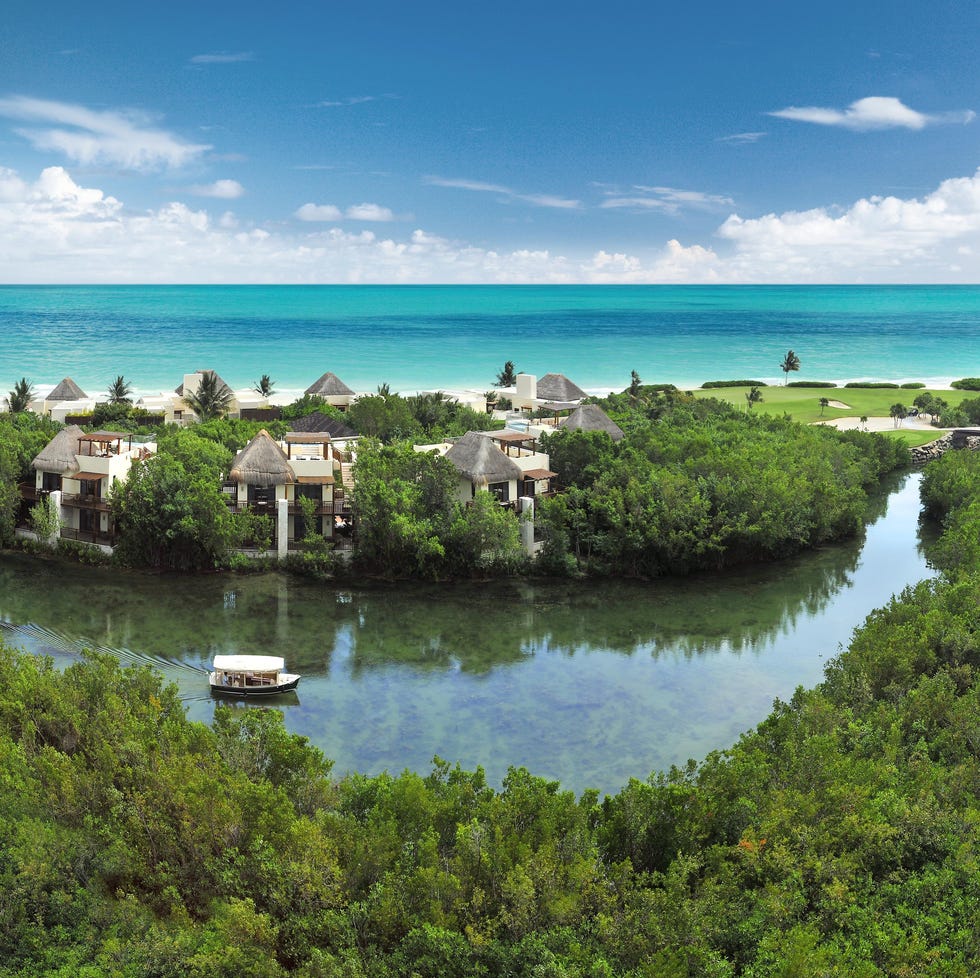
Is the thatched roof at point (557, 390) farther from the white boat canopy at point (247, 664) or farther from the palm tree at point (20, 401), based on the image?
the white boat canopy at point (247, 664)

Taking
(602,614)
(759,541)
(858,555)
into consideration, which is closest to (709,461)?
(759,541)

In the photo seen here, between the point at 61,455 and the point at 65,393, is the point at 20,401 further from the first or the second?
the point at 61,455

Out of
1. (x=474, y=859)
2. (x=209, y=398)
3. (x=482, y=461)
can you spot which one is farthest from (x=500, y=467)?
(x=209, y=398)

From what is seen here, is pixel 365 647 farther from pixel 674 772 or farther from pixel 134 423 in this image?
pixel 134 423

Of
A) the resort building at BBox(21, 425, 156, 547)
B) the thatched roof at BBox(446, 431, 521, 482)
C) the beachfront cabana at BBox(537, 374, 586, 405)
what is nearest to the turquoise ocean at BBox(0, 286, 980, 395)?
the beachfront cabana at BBox(537, 374, 586, 405)

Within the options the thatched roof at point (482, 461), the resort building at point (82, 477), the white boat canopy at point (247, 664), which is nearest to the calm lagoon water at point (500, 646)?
the white boat canopy at point (247, 664)

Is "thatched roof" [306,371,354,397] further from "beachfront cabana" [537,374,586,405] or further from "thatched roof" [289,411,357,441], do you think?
"thatched roof" [289,411,357,441]
